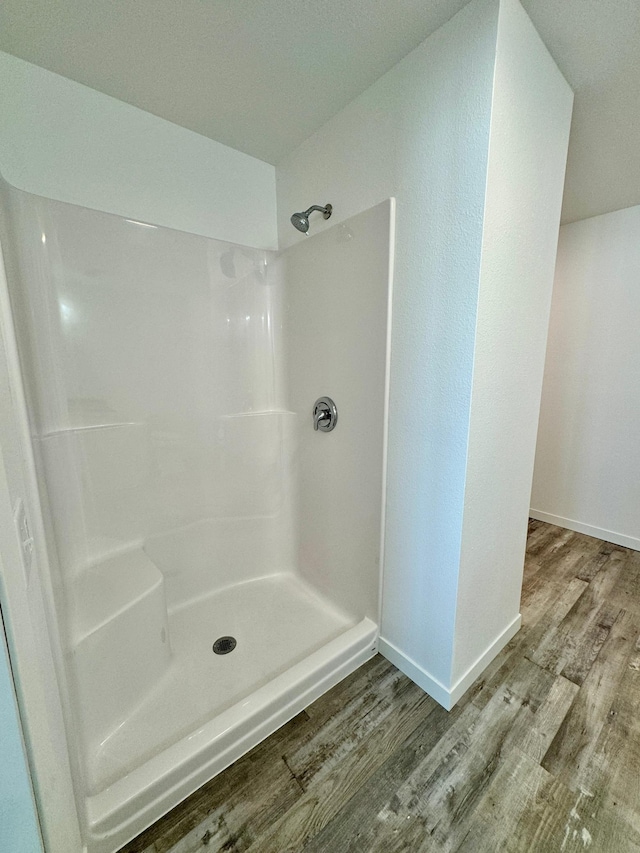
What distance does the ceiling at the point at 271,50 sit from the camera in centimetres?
92

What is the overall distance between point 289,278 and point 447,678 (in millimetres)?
1839

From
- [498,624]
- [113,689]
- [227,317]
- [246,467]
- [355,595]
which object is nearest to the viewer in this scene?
[113,689]

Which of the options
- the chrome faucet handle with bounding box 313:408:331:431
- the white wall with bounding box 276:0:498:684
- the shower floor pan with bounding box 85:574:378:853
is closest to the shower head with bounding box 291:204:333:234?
the white wall with bounding box 276:0:498:684

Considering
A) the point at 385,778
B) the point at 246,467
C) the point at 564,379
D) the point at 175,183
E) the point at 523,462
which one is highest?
the point at 175,183

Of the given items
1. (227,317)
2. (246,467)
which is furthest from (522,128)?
(246,467)

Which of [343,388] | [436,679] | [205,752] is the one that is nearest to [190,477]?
[343,388]

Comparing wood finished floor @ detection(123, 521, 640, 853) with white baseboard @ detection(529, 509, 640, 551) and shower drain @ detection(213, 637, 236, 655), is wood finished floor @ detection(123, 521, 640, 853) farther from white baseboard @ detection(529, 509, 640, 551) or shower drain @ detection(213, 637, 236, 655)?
white baseboard @ detection(529, 509, 640, 551)

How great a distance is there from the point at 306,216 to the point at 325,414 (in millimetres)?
869

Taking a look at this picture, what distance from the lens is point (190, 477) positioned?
1.62m

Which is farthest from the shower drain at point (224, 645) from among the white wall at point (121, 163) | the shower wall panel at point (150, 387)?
the white wall at point (121, 163)

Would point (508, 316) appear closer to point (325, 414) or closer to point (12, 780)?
point (325, 414)

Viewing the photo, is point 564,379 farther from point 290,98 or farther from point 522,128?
point 290,98

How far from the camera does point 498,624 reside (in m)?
1.40

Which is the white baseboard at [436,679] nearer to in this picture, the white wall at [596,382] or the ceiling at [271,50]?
the white wall at [596,382]
